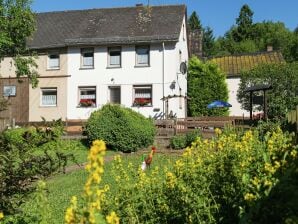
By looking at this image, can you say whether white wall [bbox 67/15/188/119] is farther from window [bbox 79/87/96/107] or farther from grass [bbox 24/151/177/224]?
grass [bbox 24/151/177/224]

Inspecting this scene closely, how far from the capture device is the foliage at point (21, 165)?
4.40 meters

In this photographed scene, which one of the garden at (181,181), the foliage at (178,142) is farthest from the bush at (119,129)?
the garden at (181,181)

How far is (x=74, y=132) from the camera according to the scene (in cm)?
2903

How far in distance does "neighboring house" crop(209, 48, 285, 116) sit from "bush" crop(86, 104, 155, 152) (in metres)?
23.2

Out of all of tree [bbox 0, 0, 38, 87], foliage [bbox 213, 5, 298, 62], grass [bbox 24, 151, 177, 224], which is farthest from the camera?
foliage [bbox 213, 5, 298, 62]

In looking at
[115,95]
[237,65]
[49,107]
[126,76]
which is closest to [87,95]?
[115,95]

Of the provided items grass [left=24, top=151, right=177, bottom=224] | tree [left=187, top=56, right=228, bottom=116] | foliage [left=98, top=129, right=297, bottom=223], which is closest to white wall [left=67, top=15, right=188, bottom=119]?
tree [left=187, top=56, right=228, bottom=116]

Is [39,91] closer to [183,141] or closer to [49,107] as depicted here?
[49,107]

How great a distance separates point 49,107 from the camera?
37.0m

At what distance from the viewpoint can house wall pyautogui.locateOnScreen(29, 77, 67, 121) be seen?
120 ft

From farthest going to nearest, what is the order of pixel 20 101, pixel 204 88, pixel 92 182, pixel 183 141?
pixel 204 88, pixel 20 101, pixel 183 141, pixel 92 182

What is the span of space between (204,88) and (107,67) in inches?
317

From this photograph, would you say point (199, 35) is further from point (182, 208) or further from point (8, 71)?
point (182, 208)

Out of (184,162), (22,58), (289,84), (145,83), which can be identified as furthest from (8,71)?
(184,162)
